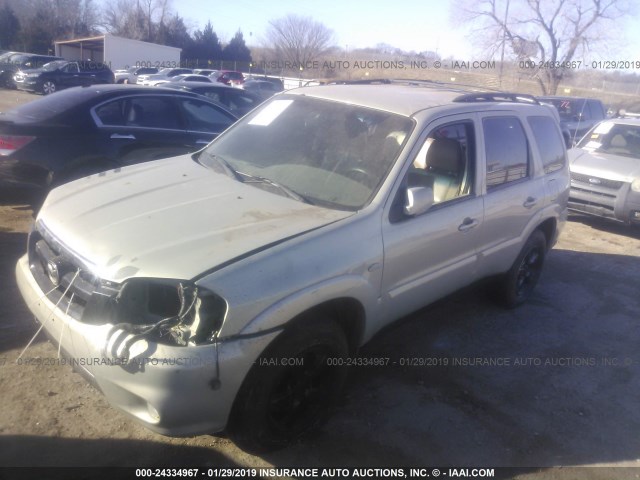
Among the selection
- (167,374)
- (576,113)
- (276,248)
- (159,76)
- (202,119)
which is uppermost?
(159,76)

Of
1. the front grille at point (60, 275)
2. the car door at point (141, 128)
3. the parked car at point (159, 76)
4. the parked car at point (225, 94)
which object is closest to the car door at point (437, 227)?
the front grille at point (60, 275)

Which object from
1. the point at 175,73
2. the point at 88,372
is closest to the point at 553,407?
the point at 88,372

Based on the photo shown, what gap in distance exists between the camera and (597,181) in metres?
8.21

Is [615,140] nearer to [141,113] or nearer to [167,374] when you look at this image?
[141,113]

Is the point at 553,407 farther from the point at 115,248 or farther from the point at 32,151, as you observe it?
the point at 32,151

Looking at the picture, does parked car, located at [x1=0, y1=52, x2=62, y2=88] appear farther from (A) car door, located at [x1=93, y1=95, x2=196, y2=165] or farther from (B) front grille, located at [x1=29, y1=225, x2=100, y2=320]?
(B) front grille, located at [x1=29, y1=225, x2=100, y2=320]

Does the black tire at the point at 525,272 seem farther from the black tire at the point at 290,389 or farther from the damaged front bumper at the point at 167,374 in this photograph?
the damaged front bumper at the point at 167,374

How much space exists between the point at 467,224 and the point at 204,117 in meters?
4.50

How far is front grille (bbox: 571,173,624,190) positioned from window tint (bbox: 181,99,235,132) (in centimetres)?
538

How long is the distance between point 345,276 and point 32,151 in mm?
4167

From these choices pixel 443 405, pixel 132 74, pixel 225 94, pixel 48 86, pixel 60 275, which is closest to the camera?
pixel 60 275

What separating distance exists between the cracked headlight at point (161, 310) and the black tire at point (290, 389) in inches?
13.9

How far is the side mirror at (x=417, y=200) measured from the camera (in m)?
3.25

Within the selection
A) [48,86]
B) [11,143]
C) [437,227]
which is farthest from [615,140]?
[48,86]
